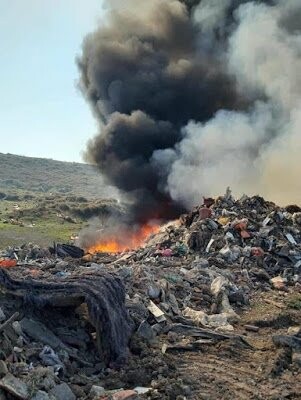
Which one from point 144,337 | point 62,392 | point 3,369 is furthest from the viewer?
point 144,337

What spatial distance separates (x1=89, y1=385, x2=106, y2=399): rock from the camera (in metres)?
5.64

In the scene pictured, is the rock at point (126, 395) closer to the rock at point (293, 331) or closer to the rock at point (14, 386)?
the rock at point (14, 386)

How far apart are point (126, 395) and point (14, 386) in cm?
124

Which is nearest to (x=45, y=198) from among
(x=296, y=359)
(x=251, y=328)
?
(x=251, y=328)

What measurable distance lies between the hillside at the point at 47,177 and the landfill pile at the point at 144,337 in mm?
48863

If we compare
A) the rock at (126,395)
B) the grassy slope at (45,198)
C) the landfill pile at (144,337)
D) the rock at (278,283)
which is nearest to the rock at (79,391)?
the landfill pile at (144,337)

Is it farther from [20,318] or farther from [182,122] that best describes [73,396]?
[182,122]

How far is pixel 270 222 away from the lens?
1614 centimetres

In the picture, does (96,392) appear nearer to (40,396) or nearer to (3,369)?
(40,396)

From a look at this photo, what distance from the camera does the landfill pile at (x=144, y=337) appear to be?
19.4 ft

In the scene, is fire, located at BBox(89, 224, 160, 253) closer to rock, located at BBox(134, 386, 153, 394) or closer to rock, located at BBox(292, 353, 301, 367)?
rock, located at BBox(292, 353, 301, 367)

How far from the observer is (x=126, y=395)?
5504 millimetres

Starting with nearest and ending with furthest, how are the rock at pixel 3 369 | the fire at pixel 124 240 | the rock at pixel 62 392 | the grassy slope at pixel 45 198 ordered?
the rock at pixel 3 369, the rock at pixel 62 392, the fire at pixel 124 240, the grassy slope at pixel 45 198

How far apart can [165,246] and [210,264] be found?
10.3ft
